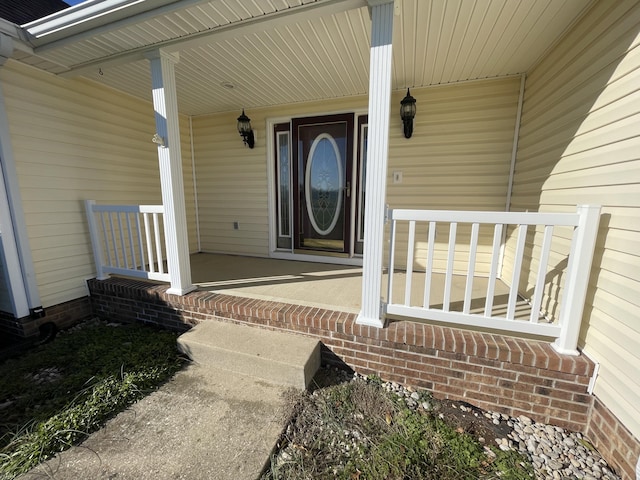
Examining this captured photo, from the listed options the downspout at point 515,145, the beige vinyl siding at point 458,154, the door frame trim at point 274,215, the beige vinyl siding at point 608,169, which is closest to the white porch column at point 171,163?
the door frame trim at point 274,215

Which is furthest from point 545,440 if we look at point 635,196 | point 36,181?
point 36,181

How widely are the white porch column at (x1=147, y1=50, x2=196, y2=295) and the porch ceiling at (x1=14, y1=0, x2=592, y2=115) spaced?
18 cm

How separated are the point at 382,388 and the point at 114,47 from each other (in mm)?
3463

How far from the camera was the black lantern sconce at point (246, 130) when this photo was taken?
3.69 m

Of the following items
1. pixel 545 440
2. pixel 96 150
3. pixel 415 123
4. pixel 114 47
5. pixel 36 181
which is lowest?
pixel 545 440

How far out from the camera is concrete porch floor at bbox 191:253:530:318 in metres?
2.40

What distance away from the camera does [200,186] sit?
171 inches

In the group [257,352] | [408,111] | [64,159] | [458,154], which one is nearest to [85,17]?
[64,159]

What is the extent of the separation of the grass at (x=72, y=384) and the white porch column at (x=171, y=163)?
62cm

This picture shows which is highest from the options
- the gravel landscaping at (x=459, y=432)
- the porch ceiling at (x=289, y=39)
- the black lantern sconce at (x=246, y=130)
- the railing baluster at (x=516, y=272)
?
the porch ceiling at (x=289, y=39)

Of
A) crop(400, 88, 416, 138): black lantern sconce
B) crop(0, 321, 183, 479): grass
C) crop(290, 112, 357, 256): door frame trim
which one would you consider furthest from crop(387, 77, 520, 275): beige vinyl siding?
crop(0, 321, 183, 479): grass

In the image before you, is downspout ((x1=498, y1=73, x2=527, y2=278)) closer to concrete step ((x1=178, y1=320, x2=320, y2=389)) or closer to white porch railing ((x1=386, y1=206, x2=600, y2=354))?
white porch railing ((x1=386, y1=206, x2=600, y2=354))

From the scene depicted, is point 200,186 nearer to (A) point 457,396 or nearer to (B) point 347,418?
(B) point 347,418

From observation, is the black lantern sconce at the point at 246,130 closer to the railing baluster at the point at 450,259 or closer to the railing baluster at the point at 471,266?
the railing baluster at the point at 450,259
